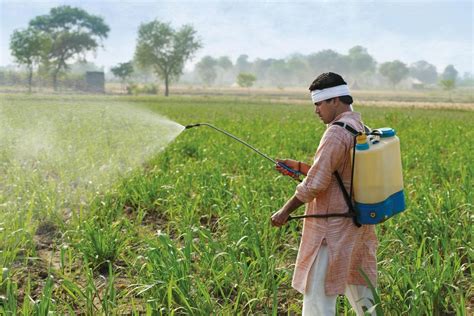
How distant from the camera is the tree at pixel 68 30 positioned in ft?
278

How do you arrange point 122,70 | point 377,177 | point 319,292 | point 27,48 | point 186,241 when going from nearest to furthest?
point 377,177, point 319,292, point 186,241, point 27,48, point 122,70

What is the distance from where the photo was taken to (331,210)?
268cm

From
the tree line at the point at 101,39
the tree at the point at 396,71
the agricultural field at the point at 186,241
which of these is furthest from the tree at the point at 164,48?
the tree at the point at 396,71

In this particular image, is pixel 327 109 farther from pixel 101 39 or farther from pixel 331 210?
pixel 101 39

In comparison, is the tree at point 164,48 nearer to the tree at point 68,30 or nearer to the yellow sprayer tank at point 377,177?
the tree at point 68,30

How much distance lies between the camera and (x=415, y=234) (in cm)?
440

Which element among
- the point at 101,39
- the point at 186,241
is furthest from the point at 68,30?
→ the point at 186,241

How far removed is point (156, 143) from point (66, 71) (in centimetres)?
7761

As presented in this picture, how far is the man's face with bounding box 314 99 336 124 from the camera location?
268 cm

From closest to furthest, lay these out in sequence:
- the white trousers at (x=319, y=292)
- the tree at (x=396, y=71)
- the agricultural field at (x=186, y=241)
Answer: the white trousers at (x=319, y=292) → the agricultural field at (x=186, y=241) → the tree at (x=396, y=71)

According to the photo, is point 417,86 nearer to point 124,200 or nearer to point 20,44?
point 20,44

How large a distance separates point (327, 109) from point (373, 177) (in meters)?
0.43

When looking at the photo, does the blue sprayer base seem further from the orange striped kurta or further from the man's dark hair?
the man's dark hair

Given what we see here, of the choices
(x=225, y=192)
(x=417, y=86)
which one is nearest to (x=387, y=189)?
(x=225, y=192)
